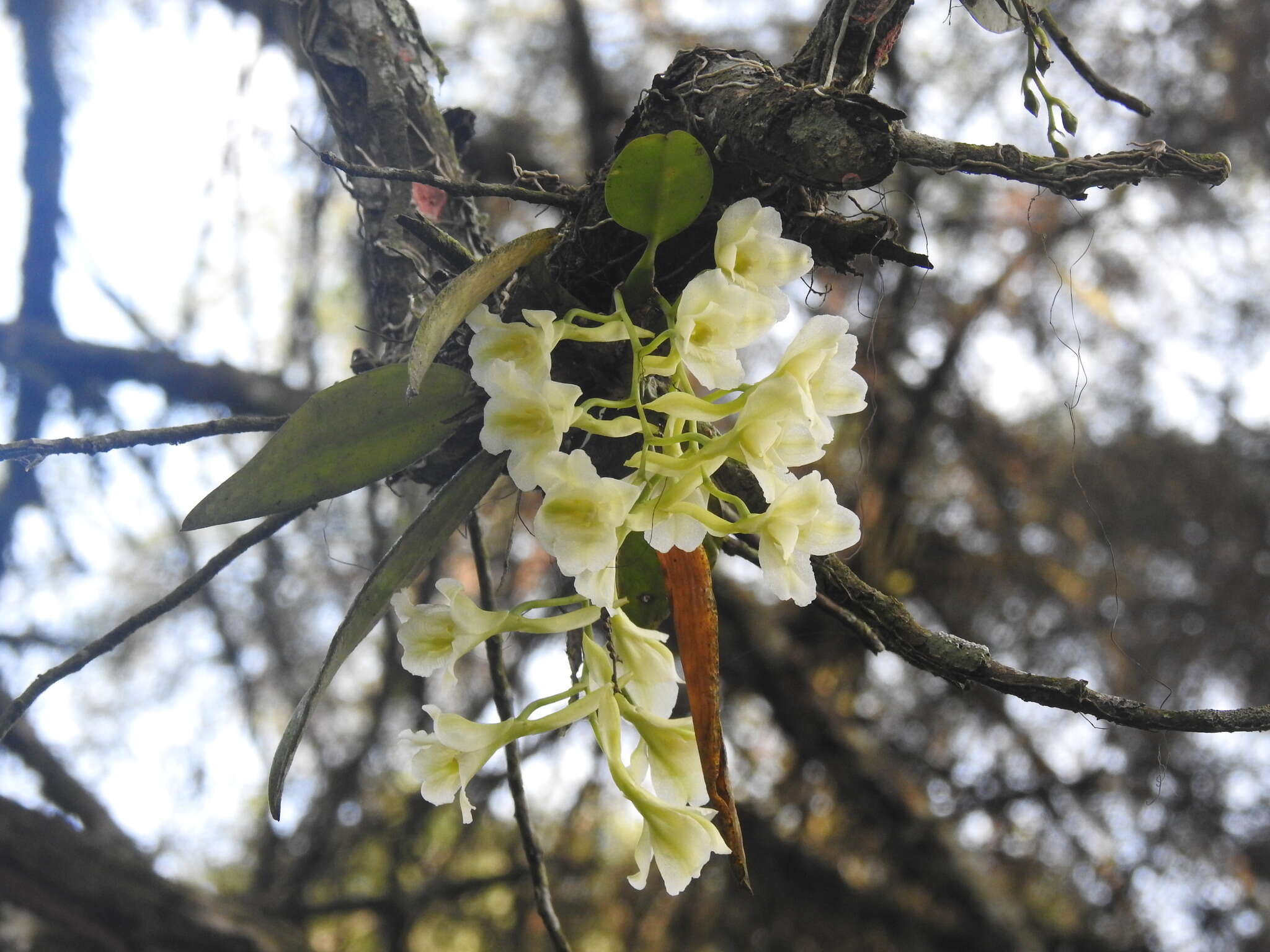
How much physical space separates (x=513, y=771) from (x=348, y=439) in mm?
448

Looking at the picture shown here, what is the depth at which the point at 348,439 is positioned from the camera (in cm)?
80

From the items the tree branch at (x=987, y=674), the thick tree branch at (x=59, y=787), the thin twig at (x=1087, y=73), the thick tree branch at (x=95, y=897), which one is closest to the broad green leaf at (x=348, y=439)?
the tree branch at (x=987, y=674)

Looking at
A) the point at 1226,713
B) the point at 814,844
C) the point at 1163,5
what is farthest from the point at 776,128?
the point at 1163,5

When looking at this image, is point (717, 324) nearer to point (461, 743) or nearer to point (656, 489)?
point (656, 489)

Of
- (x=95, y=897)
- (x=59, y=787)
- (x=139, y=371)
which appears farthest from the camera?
(x=139, y=371)

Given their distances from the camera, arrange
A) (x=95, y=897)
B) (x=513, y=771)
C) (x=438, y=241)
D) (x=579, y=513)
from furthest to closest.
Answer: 1. (x=95, y=897)
2. (x=513, y=771)
3. (x=438, y=241)
4. (x=579, y=513)

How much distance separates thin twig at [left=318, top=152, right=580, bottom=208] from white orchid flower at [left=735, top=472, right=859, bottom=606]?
1.07 ft

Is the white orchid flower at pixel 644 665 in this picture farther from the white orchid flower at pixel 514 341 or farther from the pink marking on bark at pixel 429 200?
the pink marking on bark at pixel 429 200

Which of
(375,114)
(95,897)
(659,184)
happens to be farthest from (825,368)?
(95,897)

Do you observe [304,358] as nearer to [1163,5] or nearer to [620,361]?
[620,361]

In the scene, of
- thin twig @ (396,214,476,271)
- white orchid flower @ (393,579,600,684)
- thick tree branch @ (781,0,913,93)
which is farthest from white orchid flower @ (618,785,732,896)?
thick tree branch @ (781,0,913,93)

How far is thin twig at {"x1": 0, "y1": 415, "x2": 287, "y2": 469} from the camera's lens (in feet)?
2.70

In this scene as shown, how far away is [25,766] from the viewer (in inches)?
80.0

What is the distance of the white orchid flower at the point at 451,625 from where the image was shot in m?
0.74
